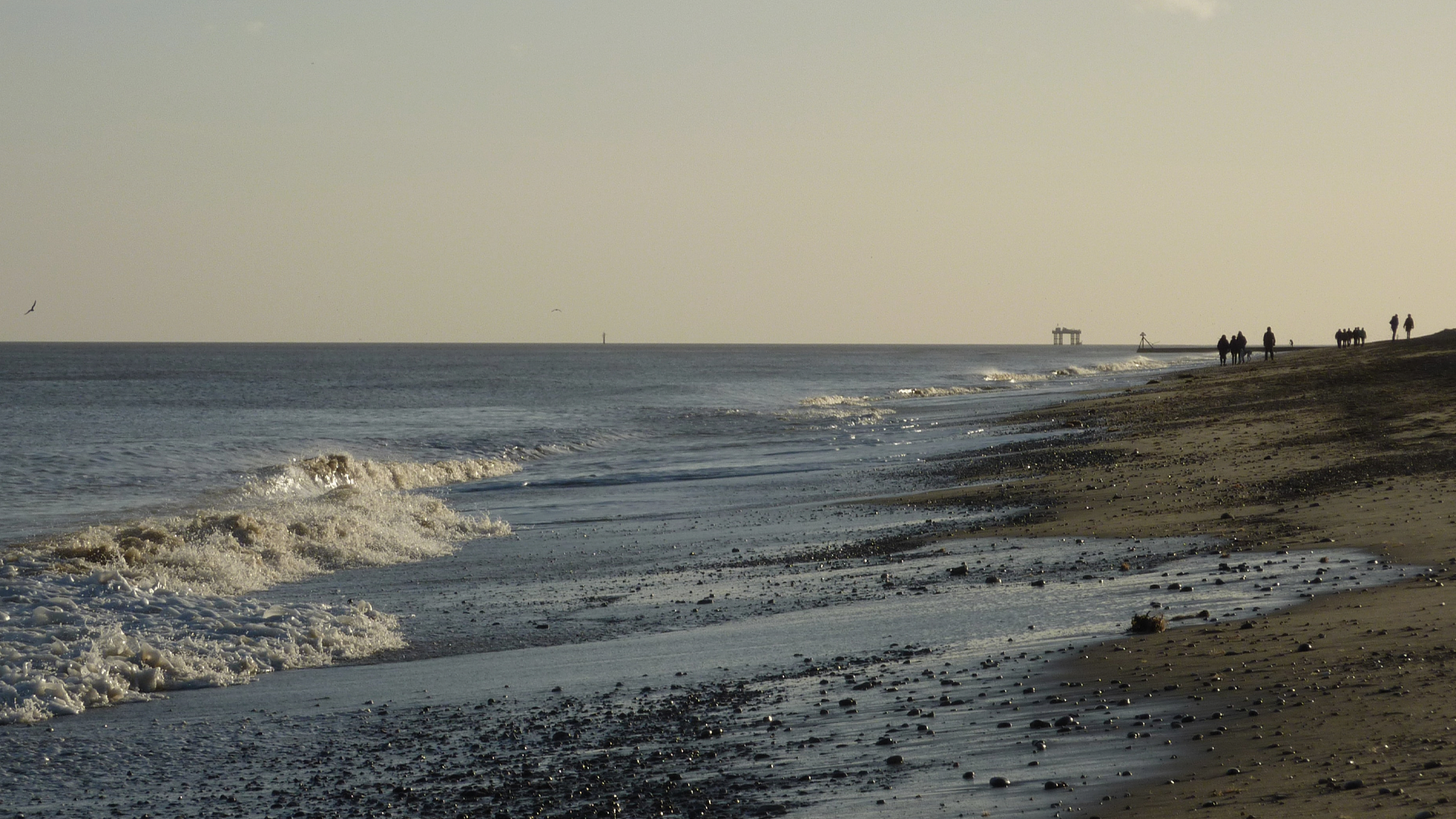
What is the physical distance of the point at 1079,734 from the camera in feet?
22.1

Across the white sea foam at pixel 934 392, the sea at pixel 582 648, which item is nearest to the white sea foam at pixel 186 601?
the sea at pixel 582 648

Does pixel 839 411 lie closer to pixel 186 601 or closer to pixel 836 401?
pixel 836 401

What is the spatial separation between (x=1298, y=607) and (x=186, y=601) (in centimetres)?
966

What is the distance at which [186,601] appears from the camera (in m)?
11.8

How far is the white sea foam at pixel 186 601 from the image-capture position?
31.8 feet

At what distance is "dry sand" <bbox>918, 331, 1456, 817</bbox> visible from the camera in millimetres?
5637

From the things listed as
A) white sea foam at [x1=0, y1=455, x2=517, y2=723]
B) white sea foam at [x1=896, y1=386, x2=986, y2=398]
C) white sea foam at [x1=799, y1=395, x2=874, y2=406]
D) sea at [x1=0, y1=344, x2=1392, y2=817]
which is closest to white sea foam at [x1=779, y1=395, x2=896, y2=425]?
white sea foam at [x1=799, y1=395, x2=874, y2=406]

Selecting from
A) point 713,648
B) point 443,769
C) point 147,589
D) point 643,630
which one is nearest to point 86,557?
point 147,589

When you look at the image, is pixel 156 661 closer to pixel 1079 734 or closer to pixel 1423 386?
pixel 1079 734

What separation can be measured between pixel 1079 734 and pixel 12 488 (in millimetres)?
27055

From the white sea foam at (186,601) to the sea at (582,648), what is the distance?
0.13ft

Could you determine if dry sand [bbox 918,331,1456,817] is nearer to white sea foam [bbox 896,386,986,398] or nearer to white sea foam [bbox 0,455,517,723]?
white sea foam [bbox 0,455,517,723]

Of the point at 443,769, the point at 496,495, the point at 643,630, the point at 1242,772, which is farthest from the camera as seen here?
the point at 496,495

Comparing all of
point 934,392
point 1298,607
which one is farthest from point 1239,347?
point 1298,607
